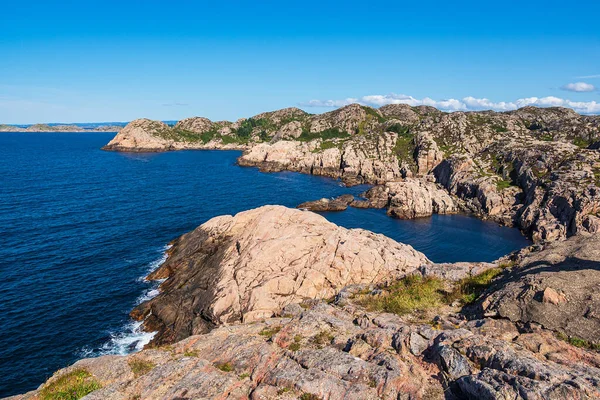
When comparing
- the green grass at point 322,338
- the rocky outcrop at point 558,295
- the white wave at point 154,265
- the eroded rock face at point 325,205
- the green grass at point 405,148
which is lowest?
the white wave at point 154,265

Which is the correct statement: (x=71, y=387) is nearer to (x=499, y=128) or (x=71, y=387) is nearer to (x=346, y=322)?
(x=346, y=322)

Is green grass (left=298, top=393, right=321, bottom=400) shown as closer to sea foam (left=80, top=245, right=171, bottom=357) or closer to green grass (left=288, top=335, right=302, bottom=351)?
green grass (left=288, top=335, right=302, bottom=351)

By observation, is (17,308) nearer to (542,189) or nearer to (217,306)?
(217,306)

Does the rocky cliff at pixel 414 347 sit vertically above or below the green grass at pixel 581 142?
below

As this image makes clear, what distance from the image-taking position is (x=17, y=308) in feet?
157

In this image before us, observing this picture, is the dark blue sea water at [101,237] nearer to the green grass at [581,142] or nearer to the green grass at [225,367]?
the green grass at [225,367]

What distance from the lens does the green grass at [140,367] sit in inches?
767

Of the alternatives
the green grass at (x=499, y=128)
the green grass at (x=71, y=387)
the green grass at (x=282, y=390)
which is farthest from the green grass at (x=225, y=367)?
the green grass at (x=499, y=128)

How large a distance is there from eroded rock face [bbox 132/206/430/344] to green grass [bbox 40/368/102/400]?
2038 centimetres

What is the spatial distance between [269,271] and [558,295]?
3131 cm

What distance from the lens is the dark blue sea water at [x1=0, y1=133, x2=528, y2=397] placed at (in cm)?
4331

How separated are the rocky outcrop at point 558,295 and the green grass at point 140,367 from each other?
68.6ft

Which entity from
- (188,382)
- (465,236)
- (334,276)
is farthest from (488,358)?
(465,236)

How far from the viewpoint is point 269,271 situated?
146 ft
